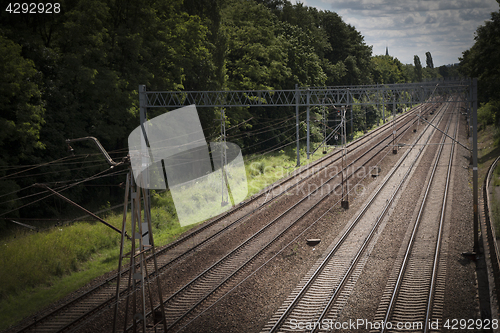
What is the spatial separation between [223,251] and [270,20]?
32.9m

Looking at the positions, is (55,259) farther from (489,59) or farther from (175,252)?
(489,59)

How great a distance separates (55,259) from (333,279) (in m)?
11.2

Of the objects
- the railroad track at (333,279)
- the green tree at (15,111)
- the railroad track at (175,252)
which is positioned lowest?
the railroad track at (333,279)

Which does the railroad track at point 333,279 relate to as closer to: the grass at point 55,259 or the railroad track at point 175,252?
the railroad track at point 175,252

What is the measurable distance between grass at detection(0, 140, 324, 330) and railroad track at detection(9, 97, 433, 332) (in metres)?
0.88

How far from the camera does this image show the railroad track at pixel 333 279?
39.3 feet

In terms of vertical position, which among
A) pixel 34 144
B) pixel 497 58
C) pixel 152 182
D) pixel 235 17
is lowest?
pixel 152 182

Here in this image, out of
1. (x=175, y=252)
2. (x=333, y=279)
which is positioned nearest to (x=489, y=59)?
(x=333, y=279)

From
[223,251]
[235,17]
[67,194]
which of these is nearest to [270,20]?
[235,17]

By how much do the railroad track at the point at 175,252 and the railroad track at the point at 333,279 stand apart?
549cm

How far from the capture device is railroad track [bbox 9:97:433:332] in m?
12.2

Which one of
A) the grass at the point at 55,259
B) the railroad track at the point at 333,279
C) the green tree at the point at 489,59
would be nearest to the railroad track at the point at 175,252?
the grass at the point at 55,259

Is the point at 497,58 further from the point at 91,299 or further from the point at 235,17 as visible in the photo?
the point at 91,299

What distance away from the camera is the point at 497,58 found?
31.0 m
